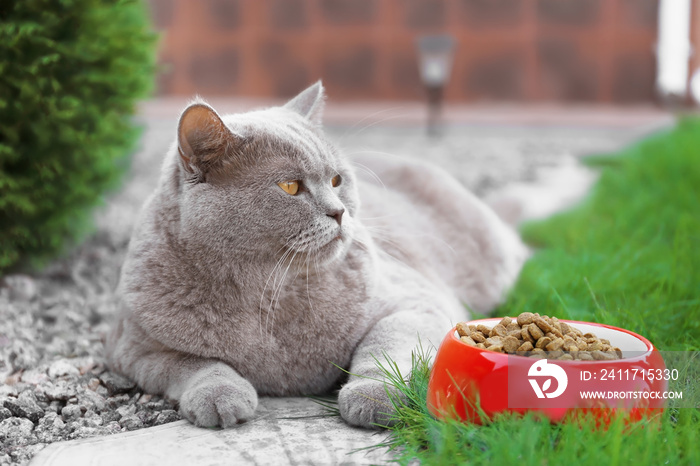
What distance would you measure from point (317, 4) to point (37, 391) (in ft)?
23.8

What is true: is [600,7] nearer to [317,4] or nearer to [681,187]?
[317,4]

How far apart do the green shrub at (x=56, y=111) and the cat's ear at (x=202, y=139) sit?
1127 millimetres

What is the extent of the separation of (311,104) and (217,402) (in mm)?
938

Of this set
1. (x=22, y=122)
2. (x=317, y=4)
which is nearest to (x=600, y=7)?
(x=317, y=4)

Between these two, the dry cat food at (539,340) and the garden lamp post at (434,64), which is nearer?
the dry cat food at (539,340)

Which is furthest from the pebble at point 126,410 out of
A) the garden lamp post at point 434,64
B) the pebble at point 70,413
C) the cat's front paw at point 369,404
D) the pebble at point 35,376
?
the garden lamp post at point 434,64

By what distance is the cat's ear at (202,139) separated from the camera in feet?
5.33

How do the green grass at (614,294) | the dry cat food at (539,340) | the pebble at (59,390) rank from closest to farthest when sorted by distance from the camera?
the green grass at (614,294), the dry cat food at (539,340), the pebble at (59,390)

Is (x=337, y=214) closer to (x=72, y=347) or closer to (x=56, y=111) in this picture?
(x=72, y=347)

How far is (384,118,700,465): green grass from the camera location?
54.2 inches

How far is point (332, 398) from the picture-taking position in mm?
1876

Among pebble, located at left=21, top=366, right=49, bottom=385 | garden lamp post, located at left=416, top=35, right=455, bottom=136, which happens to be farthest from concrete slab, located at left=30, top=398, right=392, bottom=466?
garden lamp post, located at left=416, top=35, right=455, bottom=136

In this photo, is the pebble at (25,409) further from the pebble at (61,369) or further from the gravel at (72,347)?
the pebble at (61,369)

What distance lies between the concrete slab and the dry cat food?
0.32m
